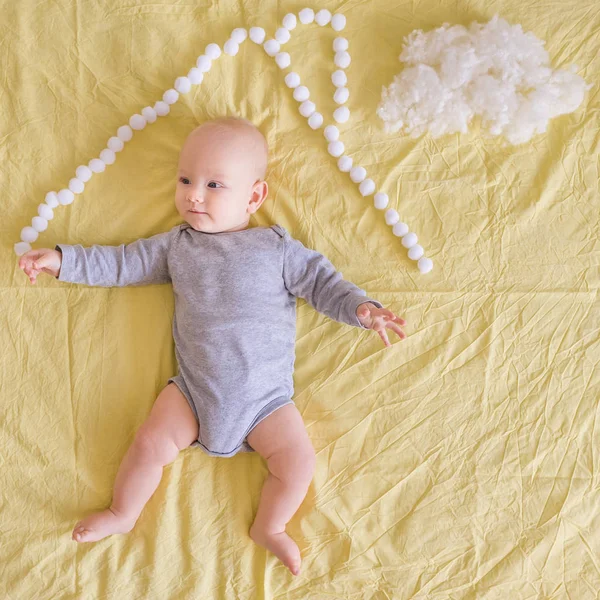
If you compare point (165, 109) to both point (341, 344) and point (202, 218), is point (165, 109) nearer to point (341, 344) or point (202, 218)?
point (202, 218)

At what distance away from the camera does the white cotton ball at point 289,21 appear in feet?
4.25

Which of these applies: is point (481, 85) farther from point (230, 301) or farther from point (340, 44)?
point (230, 301)

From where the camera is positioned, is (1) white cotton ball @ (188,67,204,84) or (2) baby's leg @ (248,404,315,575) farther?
(1) white cotton ball @ (188,67,204,84)

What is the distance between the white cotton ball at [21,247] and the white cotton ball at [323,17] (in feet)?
2.41

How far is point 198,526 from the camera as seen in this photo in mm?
1231

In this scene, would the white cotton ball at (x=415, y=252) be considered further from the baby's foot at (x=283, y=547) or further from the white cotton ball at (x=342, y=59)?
the baby's foot at (x=283, y=547)

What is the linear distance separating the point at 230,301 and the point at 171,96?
44 centimetres

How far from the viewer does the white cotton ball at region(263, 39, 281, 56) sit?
1.30m

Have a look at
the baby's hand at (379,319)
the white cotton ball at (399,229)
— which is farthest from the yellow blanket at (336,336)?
the baby's hand at (379,319)

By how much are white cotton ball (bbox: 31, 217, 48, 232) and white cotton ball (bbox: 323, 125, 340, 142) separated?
0.59 m

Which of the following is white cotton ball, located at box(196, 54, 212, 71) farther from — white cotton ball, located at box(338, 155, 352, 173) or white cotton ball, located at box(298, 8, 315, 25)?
white cotton ball, located at box(338, 155, 352, 173)

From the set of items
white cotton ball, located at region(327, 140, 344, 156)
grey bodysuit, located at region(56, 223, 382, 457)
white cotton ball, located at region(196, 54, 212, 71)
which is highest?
white cotton ball, located at region(196, 54, 212, 71)

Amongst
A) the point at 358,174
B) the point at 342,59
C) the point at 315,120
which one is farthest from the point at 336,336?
the point at 342,59

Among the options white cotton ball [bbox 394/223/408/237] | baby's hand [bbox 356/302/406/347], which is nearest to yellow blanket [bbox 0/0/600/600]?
white cotton ball [bbox 394/223/408/237]
